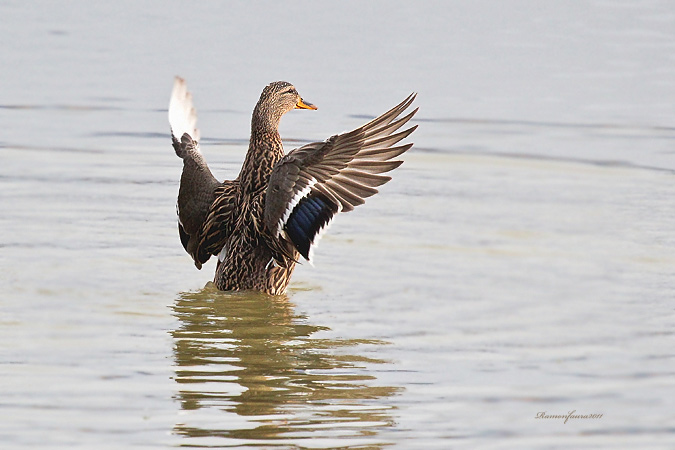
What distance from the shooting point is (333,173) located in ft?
26.0

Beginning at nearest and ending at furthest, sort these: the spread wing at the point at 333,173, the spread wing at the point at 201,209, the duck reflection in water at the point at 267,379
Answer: the duck reflection in water at the point at 267,379 < the spread wing at the point at 333,173 < the spread wing at the point at 201,209

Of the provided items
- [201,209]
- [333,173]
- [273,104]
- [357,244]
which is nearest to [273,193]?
[333,173]

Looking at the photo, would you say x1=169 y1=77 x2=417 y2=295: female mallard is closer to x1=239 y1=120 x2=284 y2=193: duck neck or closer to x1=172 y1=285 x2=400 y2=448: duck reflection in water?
x1=239 y1=120 x2=284 y2=193: duck neck

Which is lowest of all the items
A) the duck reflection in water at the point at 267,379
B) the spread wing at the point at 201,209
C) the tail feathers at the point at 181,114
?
the duck reflection in water at the point at 267,379

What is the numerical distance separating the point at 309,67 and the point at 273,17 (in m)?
2.89

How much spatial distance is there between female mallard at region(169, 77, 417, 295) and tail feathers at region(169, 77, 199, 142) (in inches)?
0.6

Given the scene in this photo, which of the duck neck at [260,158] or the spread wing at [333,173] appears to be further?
the duck neck at [260,158]

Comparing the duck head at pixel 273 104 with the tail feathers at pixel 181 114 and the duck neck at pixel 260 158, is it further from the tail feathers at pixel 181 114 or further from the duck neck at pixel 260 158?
the tail feathers at pixel 181 114

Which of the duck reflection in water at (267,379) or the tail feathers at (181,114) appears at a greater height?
the tail feathers at (181,114)

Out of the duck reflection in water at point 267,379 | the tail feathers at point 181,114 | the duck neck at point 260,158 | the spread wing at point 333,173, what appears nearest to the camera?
the duck reflection in water at point 267,379

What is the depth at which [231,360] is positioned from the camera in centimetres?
686

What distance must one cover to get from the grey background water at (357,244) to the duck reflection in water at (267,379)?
20 millimetres

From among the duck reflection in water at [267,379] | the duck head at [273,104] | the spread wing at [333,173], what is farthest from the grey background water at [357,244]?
the duck head at [273,104]

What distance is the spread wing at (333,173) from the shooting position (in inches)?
308
